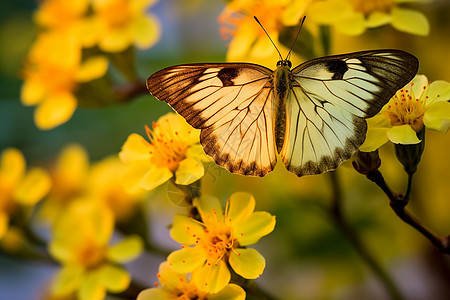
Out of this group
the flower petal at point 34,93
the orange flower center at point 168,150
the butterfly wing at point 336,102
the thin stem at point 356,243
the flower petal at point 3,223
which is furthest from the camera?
the flower petal at point 34,93

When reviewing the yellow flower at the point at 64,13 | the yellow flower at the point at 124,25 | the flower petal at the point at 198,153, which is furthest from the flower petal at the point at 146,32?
the flower petal at the point at 198,153

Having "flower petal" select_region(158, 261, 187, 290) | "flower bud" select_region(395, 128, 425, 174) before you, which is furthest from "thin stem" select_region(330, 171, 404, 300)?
"flower petal" select_region(158, 261, 187, 290)

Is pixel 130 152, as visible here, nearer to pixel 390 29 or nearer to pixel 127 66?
pixel 127 66

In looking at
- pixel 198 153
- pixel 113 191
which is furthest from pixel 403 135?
pixel 113 191

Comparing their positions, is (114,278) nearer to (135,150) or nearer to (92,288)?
(92,288)

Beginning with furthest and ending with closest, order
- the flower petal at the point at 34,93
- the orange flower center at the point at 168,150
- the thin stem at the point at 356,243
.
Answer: the flower petal at the point at 34,93
the thin stem at the point at 356,243
the orange flower center at the point at 168,150

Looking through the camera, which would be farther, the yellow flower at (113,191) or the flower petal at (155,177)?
the yellow flower at (113,191)

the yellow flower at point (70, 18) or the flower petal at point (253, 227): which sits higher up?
the yellow flower at point (70, 18)

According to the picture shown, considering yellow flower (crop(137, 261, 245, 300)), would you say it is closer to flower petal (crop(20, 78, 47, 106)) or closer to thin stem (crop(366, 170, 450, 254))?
thin stem (crop(366, 170, 450, 254))

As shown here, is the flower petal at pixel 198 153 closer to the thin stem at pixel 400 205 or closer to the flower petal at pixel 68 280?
the thin stem at pixel 400 205
